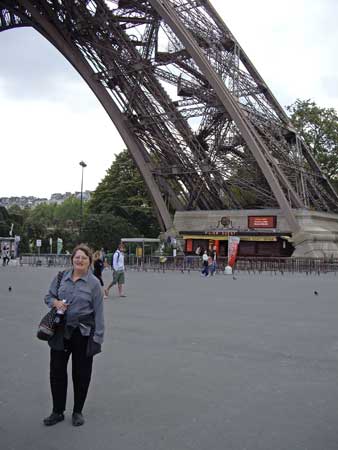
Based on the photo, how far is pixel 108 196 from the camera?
2442 inches

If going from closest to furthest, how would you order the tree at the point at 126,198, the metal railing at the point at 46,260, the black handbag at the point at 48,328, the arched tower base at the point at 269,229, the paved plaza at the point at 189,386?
the paved plaza at the point at 189,386 < the black handbag at the point at 48,328 < the arched tower base at the point at 269,229 < the metal railing at the point at 46,260 < the tree at the point at 126,198

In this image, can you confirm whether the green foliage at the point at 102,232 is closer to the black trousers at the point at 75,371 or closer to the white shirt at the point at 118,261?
the white shirt at the point at 118,261

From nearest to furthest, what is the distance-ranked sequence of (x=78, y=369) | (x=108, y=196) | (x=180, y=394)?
(x=78, y=369)
(x=180, y=394)
(x=108, y=196)

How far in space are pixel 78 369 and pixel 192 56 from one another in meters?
33.1

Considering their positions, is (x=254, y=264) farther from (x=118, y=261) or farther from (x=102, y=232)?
(x=118, y=261)

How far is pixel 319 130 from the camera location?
175ft

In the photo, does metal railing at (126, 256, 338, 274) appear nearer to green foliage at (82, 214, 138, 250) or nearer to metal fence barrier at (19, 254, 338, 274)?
metal fence barrier at (19, 254, 338, 274)

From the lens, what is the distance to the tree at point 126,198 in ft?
191

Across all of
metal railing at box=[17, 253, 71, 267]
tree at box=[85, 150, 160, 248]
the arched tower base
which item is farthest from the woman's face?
tree at box=[85, 150, 160, 248]

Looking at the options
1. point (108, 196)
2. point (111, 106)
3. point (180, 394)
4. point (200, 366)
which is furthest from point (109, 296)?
point (108, 196)

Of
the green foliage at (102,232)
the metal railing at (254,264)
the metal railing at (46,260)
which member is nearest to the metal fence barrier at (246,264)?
the metal railing at (254,264)

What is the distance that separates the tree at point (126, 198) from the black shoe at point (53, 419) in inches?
1927

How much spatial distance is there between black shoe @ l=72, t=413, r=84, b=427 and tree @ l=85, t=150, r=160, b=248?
161 ft

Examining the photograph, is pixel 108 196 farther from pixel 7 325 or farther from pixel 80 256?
pixel 80 256
